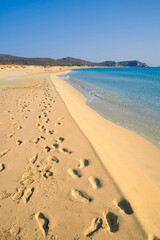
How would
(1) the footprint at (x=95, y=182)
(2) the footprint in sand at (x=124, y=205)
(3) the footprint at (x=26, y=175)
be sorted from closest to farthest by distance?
(2) the footprint in sand at (x=124, y=205) < (1) the footprint at (x=95, y=182) < (3) the footprint at (x=26, y=175)

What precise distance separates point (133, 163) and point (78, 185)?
126 cm

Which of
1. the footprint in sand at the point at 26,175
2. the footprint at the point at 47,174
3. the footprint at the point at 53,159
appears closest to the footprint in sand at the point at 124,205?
the footprint at the point at 47,174

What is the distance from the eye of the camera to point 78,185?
7.36 feet

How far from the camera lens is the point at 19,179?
2402 millimetres

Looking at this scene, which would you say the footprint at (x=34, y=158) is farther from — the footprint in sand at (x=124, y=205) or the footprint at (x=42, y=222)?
the footprint in sand at (x=124, y=205)

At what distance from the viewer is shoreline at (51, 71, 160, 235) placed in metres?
1.90

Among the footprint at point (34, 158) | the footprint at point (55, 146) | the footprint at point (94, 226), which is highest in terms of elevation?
the footprint at point (94, 226)

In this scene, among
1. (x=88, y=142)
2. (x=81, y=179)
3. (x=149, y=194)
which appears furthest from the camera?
(x=88, y=142)

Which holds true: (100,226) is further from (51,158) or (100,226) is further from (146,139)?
(146,139)

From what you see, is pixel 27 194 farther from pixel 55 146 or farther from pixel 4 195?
pixel 55 146

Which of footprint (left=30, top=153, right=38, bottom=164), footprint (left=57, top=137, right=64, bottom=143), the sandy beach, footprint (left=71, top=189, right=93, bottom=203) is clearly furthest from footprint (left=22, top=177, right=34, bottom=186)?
footprint (left=57, top=137, right=64, bottom=143)

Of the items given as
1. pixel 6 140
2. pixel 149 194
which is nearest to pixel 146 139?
pixel 149 194

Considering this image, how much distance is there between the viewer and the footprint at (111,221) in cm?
164

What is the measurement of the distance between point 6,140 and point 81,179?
2.41 meters
